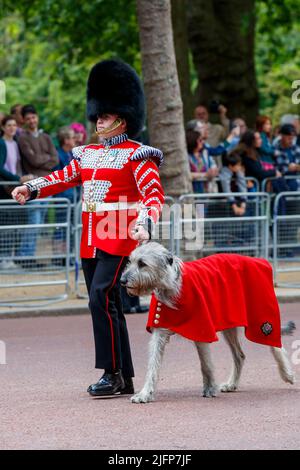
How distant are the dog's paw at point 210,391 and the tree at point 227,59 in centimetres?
1482

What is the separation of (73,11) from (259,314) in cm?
1668

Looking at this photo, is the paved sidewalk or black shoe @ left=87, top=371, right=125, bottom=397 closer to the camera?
black shoe @ left=87, top=371, right=125, bottom=397

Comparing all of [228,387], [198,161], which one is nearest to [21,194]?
[228,387]

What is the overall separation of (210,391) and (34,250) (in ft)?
18.8

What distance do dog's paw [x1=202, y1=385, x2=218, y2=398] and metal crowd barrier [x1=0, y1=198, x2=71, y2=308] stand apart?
544 cm

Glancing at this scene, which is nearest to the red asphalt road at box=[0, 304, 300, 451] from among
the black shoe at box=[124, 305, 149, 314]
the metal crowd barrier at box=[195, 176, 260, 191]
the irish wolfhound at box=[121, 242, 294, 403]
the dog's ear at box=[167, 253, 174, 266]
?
the irish wolfhound at box=[121, 242, 294, 403]

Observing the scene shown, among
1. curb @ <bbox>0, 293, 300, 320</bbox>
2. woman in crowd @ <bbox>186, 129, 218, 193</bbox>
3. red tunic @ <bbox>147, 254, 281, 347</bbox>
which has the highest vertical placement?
woman in crowd @ <bbox>186, 129, 218, 193</bbox>

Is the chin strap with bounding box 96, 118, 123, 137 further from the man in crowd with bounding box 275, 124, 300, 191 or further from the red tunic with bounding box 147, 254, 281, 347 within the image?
the man in crowd with bounding box 275, 124, 300, 191

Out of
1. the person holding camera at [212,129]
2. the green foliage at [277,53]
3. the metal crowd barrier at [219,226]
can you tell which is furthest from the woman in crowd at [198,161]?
the green foliage at [277,53]

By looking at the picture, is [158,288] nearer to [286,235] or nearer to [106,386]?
[106,386]

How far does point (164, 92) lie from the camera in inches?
607

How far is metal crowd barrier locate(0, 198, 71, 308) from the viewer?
1369 centimetres

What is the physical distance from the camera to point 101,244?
27.6 feet

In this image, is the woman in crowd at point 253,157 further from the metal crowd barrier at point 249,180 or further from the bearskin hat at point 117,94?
the bearskin hat at point 117,94
